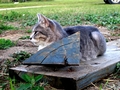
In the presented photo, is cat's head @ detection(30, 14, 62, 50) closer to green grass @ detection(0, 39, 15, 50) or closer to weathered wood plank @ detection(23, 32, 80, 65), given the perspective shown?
weathered wood plank @ detection(23, 32, 80, 65)

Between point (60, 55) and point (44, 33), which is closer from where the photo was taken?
point (60, 55)

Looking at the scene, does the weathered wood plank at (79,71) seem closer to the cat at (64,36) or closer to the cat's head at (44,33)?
the cat at (64,36)

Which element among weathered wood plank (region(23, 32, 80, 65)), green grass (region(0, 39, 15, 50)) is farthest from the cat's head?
green grass (region(0, 39, 15, 50))

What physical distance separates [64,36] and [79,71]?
0.71 m

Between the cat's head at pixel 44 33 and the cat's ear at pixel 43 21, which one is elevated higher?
the cat's ear at pixel 43 21

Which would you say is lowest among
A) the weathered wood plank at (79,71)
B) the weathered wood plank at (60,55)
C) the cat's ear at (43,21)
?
the weathered wood plank at (79,71)

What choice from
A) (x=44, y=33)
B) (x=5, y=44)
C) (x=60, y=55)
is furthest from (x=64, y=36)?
(x=5, y=44)

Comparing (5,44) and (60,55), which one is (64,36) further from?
(5,44)

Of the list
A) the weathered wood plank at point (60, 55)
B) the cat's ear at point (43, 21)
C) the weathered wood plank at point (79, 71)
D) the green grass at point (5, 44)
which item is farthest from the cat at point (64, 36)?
the green grass at point (5, 44)

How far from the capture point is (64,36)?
3.87m

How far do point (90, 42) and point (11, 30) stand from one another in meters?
4.09

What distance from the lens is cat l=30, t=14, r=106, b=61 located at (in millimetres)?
3869

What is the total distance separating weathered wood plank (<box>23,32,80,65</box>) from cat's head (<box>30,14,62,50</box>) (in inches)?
16.1

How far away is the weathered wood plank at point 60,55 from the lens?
3.22m
